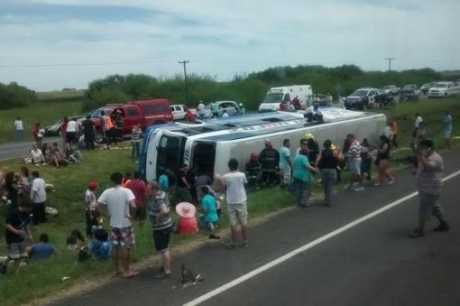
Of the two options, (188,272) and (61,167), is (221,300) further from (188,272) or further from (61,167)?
(61,167)

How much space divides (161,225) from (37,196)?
969 centimetres

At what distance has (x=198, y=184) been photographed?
17484 millimetres

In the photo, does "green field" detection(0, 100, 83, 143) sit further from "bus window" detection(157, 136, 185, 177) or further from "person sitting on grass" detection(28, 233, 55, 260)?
"person sitting on grass" detection(28, 233, 55, 260)

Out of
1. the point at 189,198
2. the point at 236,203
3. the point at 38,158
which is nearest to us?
the point at 236,203

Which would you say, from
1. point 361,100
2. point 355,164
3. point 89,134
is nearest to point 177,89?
point 361,100

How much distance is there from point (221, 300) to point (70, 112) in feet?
187

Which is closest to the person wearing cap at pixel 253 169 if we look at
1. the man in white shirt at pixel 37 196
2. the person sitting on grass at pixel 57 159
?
the man in white shirt at pixel 37 196

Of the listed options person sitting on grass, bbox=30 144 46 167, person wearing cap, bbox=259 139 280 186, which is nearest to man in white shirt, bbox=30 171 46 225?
person sitting on grass, bbox=30 144 46 167

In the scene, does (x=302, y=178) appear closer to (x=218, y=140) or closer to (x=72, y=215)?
(x=218, y=140)

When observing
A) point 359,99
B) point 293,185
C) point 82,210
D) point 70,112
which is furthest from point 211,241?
point 70,112

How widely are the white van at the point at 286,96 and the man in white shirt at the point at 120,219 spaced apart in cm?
3267

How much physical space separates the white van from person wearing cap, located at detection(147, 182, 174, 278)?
3224cm

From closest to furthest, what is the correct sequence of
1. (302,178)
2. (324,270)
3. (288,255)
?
(324,270) → (288,255) → (302,178)

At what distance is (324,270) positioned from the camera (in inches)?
378
